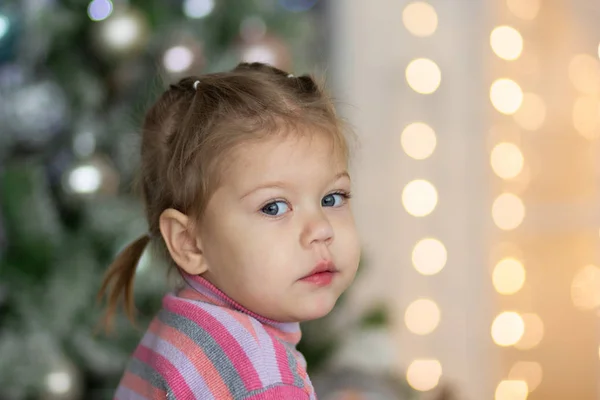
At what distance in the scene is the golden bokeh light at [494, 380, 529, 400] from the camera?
2.88 metres

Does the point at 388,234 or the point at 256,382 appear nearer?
the point at 256,382

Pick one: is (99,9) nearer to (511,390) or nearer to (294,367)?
(294,367)

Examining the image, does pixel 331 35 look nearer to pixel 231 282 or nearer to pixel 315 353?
pixel 315 353

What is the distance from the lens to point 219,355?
882 millimetres

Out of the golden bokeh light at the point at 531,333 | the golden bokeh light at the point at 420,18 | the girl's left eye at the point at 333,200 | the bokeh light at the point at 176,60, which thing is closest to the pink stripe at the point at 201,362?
the girl's left eye at the point at 333,200

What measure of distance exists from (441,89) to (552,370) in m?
1.09

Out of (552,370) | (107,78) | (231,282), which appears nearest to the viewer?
(231,282)

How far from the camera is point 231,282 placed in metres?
0.95

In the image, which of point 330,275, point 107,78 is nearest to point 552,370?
point 107,78

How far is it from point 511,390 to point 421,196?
74 centimetres

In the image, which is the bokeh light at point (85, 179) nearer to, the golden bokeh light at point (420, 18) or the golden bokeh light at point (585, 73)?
the golden bokeh light at point (420, 18)

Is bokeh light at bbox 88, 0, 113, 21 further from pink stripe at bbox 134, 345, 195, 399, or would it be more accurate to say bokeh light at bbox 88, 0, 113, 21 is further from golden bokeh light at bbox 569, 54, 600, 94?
golden bokeh light at bbox 569, 54, 600, 94

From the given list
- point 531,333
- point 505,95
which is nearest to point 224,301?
point 505,95

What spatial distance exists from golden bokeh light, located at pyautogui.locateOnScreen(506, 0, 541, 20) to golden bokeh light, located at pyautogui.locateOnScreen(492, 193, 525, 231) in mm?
628
